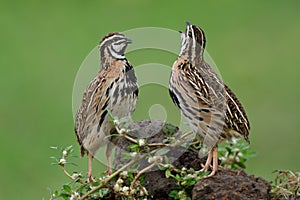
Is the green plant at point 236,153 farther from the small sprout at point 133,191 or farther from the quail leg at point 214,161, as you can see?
the small sprout at point 133,191

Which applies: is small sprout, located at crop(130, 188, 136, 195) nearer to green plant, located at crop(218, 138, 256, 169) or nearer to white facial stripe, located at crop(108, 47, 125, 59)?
green plant, located at crop(218, 138, 256, 169)

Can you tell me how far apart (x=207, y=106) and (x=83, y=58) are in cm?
870

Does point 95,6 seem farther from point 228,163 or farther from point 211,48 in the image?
point 228,163

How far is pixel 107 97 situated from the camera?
544 cm

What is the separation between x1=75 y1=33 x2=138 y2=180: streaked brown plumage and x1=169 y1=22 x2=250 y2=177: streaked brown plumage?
0.50m

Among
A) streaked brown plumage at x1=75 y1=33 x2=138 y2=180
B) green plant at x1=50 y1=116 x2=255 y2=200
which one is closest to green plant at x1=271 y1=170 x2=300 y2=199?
green plant at x1=50 y1=116 x2=255 y2=200

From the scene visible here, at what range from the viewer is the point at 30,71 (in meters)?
13.5

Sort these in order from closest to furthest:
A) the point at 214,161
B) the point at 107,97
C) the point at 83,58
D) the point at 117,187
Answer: the point at 117,187, the point at 214,161, the point at 107,97, the point at 83,58

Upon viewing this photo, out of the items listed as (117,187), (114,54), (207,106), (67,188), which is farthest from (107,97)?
(117,187)

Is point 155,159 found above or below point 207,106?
below

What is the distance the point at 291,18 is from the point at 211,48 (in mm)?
2072

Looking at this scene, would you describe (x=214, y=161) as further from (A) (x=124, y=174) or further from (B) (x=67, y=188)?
(B) (x=67, y=188)

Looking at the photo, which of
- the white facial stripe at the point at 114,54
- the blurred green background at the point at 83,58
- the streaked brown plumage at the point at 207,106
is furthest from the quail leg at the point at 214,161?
the blurred green background at the point at 83,58

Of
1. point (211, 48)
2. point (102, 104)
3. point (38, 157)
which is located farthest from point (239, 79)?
point (102, 104)
